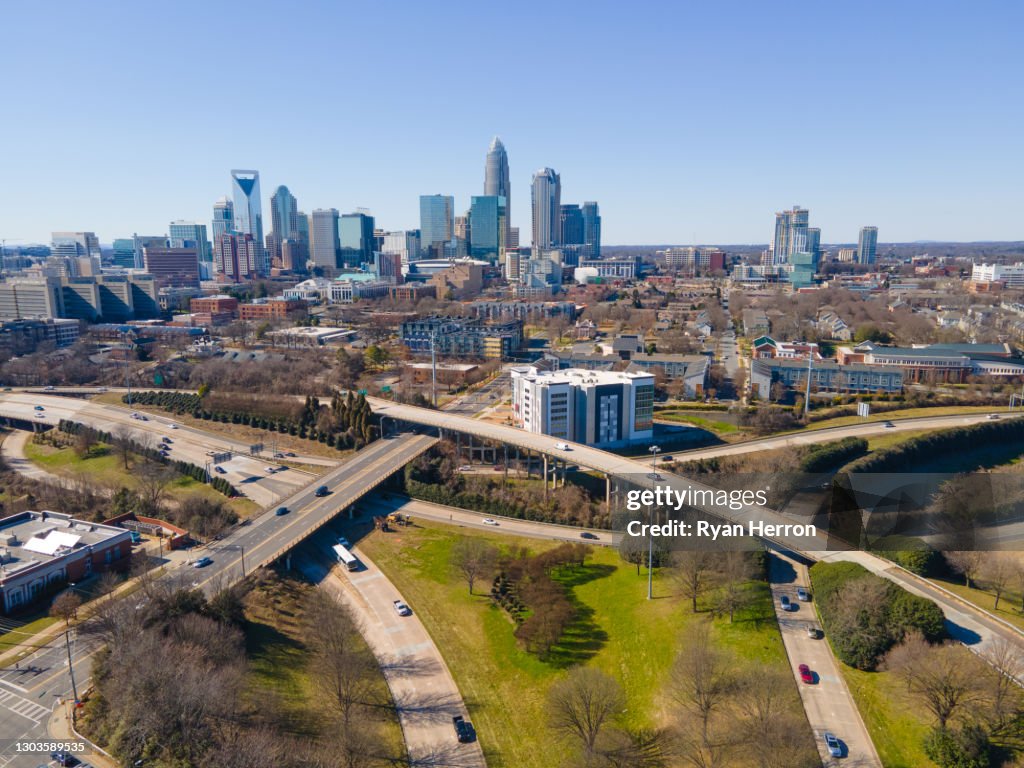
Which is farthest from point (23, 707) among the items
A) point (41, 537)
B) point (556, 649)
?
point (556, 649)

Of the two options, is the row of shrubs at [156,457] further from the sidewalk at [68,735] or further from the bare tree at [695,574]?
the bare tree at [695,574]

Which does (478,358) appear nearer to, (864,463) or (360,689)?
(864,463)

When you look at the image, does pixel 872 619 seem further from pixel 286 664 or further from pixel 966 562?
pixel 286 664

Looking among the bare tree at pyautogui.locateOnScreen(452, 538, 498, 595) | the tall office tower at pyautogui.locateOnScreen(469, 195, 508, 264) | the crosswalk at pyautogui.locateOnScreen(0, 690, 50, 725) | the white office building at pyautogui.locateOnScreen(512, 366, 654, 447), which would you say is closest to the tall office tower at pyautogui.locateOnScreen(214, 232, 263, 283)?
the tall office tower at pyautogui.locateOnScreen(469, 195, 508, 264)

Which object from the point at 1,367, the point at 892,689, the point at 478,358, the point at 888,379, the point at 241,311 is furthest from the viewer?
the point at 241,311

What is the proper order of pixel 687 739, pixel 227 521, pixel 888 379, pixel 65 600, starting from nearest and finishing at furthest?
1. pixel 687 739
2. pixel 65 600
3. pixel 227 521
4. pixel 888 379

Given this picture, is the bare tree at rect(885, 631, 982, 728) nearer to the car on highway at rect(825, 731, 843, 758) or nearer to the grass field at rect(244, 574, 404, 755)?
the car on highway at rect(825, 731, 843, 758)

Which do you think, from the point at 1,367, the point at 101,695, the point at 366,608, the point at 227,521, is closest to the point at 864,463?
the point at 366,608
